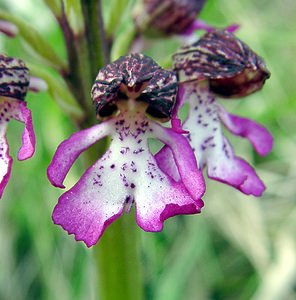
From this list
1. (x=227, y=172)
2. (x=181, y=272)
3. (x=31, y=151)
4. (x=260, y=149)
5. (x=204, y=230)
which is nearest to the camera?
(x=31, y=151)

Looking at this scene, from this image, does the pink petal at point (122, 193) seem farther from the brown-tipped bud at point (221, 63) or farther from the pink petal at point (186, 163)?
the brown-tipped bud at point (221, 63)

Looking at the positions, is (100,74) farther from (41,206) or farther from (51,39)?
(41,206)

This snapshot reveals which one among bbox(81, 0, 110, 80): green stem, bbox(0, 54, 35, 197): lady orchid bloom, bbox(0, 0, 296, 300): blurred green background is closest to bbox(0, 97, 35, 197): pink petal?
bbox(0, 54, 35, 197): lady orchid bloom

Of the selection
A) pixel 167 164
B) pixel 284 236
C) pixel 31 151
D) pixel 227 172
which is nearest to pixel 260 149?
pixel 227 172

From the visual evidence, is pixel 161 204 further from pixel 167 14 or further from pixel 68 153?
pixel 167 14

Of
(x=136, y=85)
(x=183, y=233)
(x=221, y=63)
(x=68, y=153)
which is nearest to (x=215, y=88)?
(x=221, y=63)

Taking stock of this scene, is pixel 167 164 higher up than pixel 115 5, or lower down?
lower down

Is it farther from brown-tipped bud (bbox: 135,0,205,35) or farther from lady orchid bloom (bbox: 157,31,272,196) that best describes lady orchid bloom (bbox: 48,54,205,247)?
brown-tipped bud (bbox: 135,0,205,35)

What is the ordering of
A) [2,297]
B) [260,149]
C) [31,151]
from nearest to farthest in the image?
[31,151], [260,149], [2,297]
